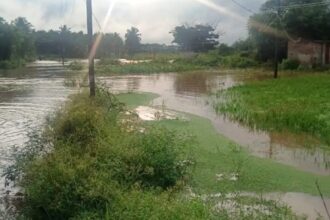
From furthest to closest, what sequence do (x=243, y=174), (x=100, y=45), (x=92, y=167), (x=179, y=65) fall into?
(x=100, y=45)
(x=179, y=65)
(x=243, y=174)
(x=92, y=167)

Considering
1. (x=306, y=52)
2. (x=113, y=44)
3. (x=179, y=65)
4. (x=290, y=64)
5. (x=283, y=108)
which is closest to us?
(x=283, y=108)

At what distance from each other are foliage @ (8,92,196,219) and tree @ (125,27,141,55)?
79.1m

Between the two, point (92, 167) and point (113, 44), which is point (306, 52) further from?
point (113, 44)

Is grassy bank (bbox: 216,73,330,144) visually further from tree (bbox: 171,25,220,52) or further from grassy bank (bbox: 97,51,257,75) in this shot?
tree (bbox: 171,25,220,52)

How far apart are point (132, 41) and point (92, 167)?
82865mm

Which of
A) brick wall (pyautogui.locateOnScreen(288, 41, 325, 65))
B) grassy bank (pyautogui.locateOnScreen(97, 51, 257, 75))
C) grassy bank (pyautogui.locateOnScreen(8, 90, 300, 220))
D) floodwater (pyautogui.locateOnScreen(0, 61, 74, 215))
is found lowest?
floodwater (pyautogui.locateOnScreen(0, 61, 74, 215))

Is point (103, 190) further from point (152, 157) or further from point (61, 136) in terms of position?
point (61, 136)

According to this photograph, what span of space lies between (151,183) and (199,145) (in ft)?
12.9

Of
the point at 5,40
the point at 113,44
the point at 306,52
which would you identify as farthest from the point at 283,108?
the point at 113,44

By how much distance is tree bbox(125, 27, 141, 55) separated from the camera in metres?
Result: 86.5

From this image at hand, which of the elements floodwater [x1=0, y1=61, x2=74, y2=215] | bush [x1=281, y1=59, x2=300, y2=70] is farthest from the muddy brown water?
bush [x1=281, y1=59, x2=300, y2=70]

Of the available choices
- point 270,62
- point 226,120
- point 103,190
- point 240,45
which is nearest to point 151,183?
A: point 103,190

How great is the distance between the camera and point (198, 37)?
78.0 metres

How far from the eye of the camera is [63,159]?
612cm
